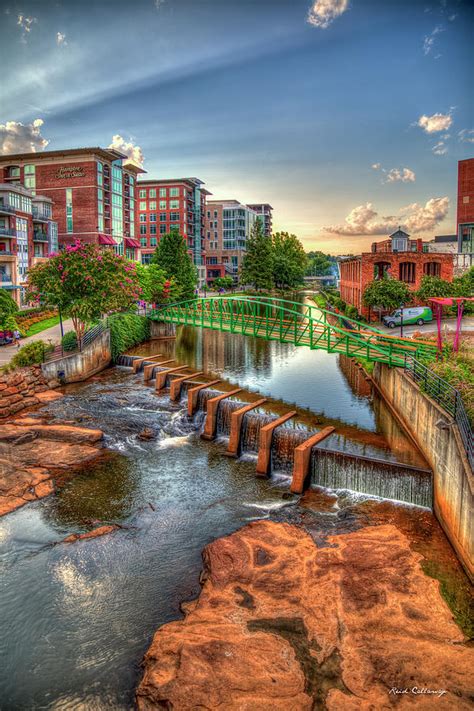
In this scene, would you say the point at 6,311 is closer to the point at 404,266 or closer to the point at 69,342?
the point at 69,342

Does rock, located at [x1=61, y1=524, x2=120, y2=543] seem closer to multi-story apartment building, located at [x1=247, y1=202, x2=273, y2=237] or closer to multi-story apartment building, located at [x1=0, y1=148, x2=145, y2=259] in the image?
multi-story apartment building, located at [x1=0, y1=148, x2=145, y2=259]

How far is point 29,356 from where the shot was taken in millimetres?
32969

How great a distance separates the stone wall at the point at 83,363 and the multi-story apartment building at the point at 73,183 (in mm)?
39883

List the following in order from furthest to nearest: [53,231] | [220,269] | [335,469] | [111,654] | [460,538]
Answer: [220,269], [53,231], [335,469], [460,538], [111,654]

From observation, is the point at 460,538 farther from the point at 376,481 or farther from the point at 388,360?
the point at 388,360

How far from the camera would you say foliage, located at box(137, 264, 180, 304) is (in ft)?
182

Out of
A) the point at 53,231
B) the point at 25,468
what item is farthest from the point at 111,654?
the point at 53,231

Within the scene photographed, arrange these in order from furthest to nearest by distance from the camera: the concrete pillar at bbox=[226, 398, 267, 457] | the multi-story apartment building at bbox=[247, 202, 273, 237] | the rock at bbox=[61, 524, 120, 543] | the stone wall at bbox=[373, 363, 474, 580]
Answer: the multi-story apartment building at bbox=[247, 202, 273, 237], the concrete pillar at bbox=[226, 398, 267, 457], the rock at bbox=[61, 524, 120, 543], the stone wall at bbox=[373, 363, 474, 580]

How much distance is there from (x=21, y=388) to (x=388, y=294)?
3292cm

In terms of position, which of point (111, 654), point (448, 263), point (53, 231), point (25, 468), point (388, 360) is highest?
point (53, 231)

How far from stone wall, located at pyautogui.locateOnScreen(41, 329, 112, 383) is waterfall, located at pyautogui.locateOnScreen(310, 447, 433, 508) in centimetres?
2076

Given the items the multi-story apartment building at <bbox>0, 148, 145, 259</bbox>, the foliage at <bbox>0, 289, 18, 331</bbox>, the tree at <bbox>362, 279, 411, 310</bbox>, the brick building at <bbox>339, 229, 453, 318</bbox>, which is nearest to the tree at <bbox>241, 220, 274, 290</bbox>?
the multi-story apartment building at <bbox>0, 148, 145, 259</bbox>

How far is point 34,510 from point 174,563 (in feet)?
20.4

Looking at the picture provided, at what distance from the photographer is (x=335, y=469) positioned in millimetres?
19500
